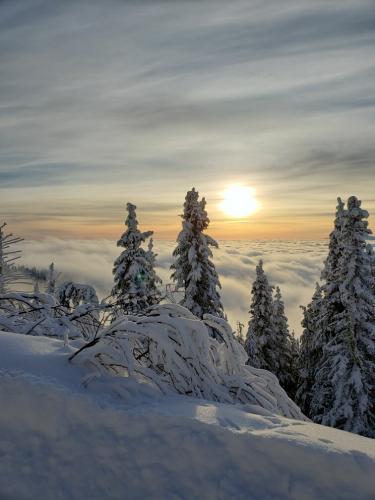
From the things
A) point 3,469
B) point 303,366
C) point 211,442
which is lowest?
point 303,366

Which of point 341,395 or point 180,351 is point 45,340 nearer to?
point 180,351

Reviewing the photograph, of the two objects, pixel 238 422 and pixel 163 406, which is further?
pixel 163 406

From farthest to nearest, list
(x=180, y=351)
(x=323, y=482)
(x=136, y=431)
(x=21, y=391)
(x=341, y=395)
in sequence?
1. (x=341, y=395)
2. (x=180, y=351)
3. (x=21, y=391)
4. (x=136, y=431)
5. (x=323, y=482)

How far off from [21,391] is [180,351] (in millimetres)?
1481

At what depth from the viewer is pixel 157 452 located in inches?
99.2

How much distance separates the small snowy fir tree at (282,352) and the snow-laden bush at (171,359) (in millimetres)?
Answer: 28099

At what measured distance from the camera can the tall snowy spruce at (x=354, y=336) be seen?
1861 cm

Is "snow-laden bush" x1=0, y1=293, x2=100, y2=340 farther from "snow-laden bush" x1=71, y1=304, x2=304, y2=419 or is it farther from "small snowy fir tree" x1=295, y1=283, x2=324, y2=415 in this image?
"small snowy fir tree" x1=295, y1=283, x2=324, y2=415

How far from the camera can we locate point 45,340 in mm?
4047

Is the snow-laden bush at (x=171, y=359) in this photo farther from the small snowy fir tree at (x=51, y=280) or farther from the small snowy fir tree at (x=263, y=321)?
the small snowy fir tree at (x=51, y=280)

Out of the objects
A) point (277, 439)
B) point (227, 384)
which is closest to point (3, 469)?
point (277, 439)

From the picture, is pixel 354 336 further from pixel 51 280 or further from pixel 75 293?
pixel 51 280

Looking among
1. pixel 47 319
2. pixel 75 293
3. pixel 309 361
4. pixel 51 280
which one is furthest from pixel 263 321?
pixel 47 319

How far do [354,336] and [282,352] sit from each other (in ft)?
45.4
